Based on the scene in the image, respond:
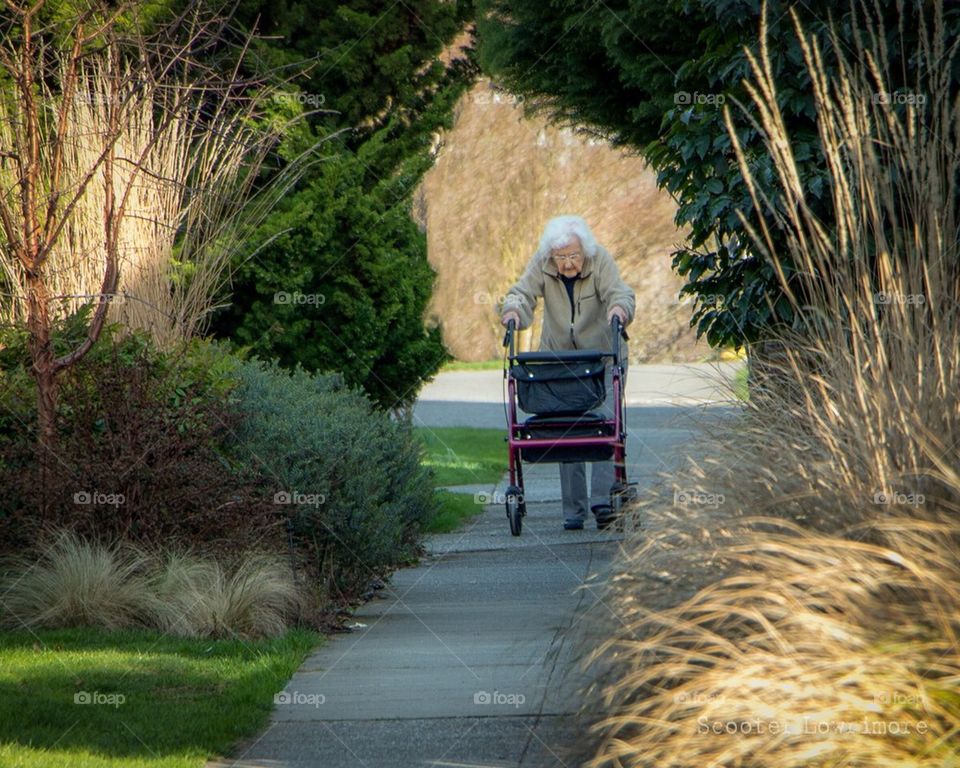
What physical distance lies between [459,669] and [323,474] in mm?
2022

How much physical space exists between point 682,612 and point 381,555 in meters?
4.04

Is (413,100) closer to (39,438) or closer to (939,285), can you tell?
(39,438)

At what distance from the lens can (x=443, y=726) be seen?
4.90 m

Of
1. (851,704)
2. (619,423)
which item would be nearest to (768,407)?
(851,704)
